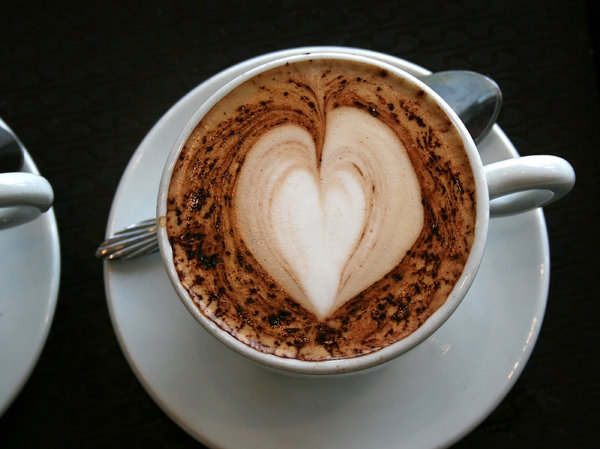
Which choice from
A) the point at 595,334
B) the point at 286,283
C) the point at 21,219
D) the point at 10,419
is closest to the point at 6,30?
the point at 21,219

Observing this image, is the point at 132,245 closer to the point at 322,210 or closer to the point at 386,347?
the point at 322,210

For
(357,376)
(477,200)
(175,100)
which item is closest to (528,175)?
(477,200)

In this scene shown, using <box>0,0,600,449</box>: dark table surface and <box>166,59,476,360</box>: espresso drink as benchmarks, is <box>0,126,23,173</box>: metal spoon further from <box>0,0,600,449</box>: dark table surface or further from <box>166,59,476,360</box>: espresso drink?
<box>166,59,476,360</box>: espresso drink

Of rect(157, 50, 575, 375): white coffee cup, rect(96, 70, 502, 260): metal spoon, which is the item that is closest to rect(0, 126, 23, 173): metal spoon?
rect(96, 70, 502, 260): metal spoon

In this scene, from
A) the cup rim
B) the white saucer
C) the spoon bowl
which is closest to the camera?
the cup rim

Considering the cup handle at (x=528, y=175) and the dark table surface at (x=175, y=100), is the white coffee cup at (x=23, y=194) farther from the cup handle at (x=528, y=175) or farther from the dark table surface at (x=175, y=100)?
the cup handle at (x=528, y=175)

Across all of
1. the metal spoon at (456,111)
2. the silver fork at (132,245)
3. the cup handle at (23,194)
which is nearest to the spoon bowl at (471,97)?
the metal spoon at (456,111)
